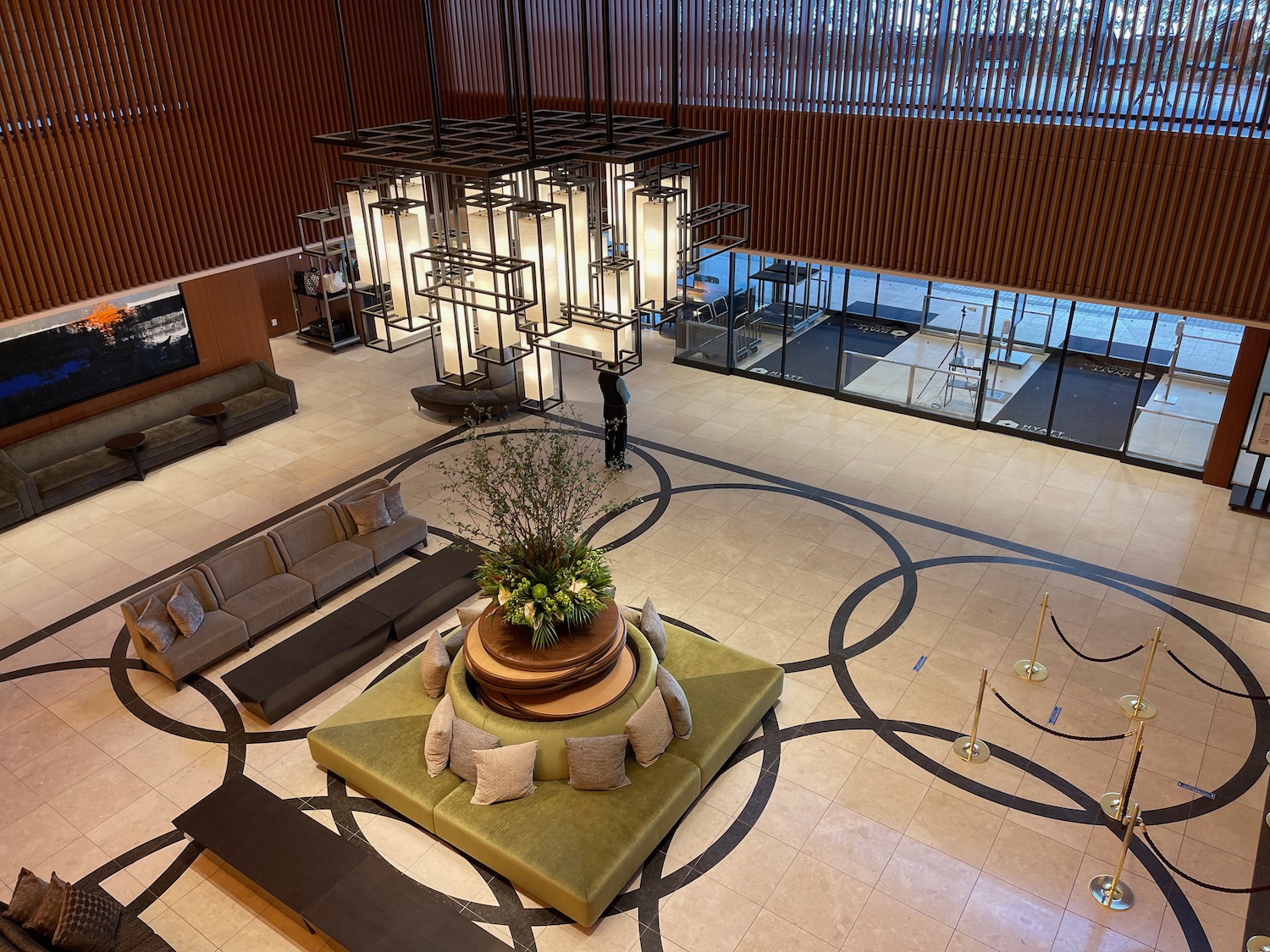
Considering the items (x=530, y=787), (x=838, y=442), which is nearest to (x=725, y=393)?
(x=838, y=442)

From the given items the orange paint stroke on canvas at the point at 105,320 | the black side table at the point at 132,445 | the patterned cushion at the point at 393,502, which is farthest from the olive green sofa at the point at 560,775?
the orange paint stroke on canvas at the point at 105,320

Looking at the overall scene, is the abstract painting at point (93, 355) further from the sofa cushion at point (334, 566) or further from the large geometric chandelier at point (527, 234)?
the large geometric chandelier at point (527, 234)

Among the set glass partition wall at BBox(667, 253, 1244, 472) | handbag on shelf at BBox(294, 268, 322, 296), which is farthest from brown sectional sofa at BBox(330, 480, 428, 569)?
handbag on shelf at BBox(294, 268, 322, 296)

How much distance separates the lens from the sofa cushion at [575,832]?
6.65m

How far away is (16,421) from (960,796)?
1234 centimetres

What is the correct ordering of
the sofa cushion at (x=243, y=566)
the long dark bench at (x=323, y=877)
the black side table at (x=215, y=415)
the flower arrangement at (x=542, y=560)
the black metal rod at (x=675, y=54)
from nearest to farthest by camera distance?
the black metal rod at (x=675, y=54) → the long dark bench at (x=323, y=877) → the flower arrangement at (x=542, y=560) → the sofa cushion at (x=243, y=566) → the black side table at (x=215, y=415)

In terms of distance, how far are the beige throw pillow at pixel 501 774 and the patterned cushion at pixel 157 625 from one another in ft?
12.4

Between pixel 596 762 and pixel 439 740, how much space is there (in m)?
1.29

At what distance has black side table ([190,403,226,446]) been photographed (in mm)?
13797

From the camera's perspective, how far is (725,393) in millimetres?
15414

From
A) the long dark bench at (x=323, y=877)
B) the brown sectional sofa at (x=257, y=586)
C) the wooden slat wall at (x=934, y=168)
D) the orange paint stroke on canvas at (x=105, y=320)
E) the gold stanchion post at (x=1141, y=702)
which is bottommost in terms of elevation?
the gold stanchion post at (x=1141, y=702)

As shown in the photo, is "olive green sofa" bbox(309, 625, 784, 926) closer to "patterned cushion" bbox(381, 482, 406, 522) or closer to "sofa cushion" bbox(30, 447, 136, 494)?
"patterned cushion" bbox(381, 482, 406, 522)

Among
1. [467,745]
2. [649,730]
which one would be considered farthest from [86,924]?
[649,730]

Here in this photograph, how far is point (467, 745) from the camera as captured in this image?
745 cm
